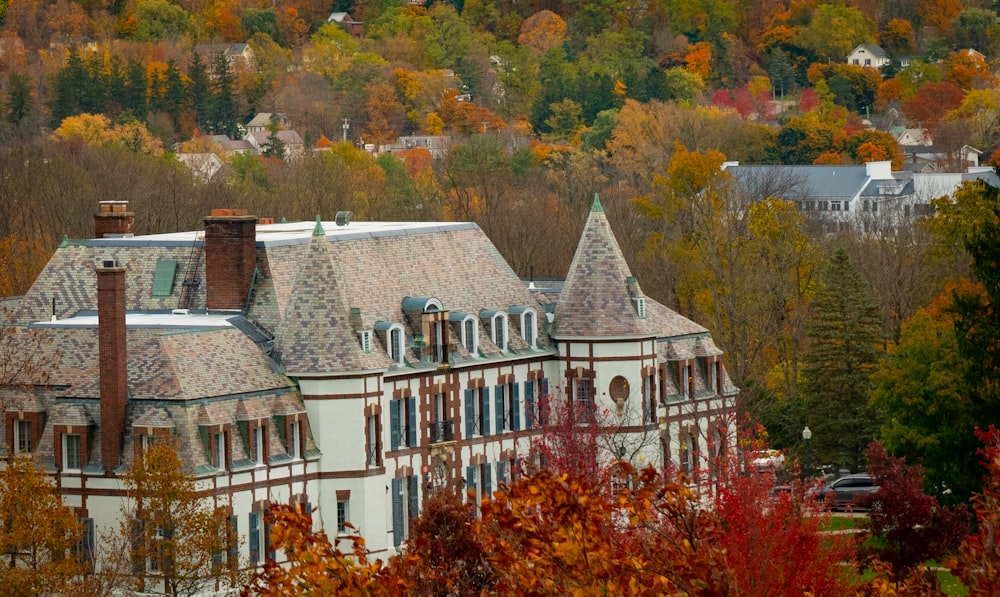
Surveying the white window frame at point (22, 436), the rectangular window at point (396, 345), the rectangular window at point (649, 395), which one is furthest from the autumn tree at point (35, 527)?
the rectangular window at point (649, 395)

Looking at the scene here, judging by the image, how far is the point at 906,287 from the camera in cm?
13188

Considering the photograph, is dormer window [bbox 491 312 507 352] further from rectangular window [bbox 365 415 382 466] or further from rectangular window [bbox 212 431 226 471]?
rectangular window [bbox 212 431 226 471]

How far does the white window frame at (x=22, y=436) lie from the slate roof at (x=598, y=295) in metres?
19.7

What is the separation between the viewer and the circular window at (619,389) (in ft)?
310

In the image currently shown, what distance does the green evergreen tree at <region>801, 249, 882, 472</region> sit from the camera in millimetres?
106125

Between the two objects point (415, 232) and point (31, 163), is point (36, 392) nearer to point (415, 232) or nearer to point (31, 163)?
point (415, 232)

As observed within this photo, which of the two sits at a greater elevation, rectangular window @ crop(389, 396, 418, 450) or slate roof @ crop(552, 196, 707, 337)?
slate roof @ crop(552, 196, 707, 337)

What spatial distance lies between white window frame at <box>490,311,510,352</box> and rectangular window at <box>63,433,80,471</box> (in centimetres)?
1700

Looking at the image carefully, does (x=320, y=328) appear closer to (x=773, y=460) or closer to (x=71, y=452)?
(x=71, y=452)

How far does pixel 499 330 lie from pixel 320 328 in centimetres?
942

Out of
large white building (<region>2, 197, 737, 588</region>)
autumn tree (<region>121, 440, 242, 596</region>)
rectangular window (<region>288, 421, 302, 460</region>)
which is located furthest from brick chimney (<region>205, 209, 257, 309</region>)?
autumn tree (<region>121, 440, 242, 596</region>)

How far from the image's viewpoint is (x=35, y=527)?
76.2 metres

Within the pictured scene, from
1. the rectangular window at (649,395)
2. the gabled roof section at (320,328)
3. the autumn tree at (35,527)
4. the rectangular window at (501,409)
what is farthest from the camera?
the rectangular window at (649,395)

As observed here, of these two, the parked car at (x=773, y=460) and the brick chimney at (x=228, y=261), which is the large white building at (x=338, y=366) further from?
the parked car at (x=773, y=460)
